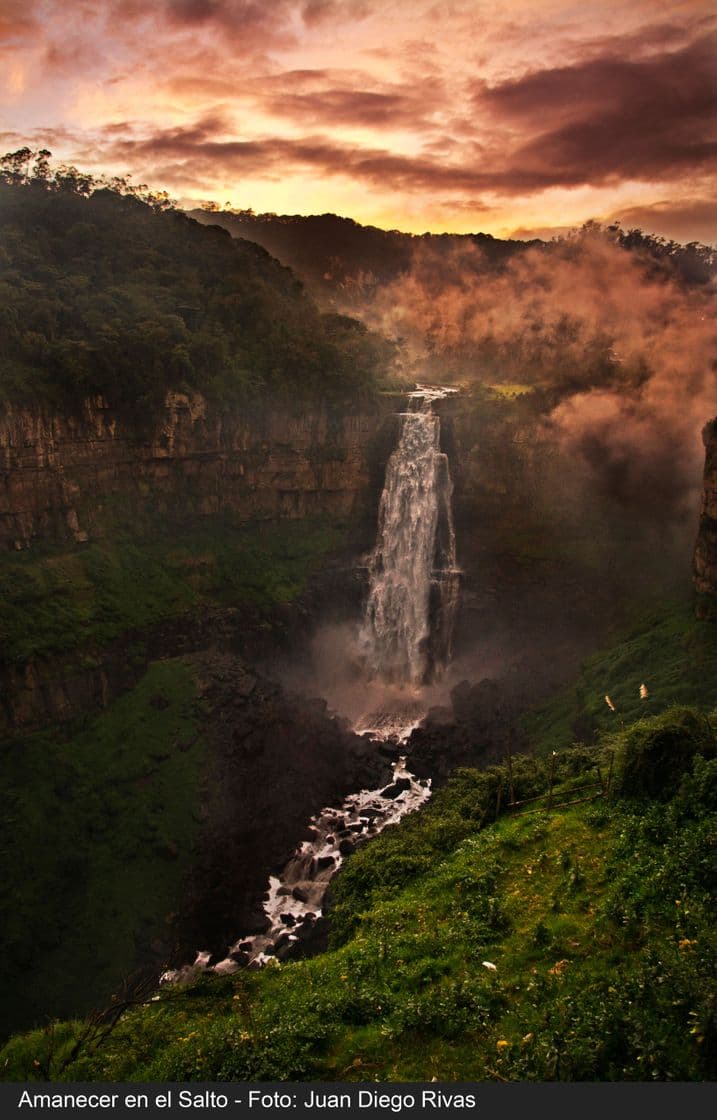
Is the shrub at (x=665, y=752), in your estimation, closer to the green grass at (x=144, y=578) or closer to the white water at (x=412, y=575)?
the white water at (x=412, y=575)

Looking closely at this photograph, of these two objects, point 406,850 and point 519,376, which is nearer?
point 406,850

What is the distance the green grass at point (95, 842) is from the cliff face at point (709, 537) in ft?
68.6

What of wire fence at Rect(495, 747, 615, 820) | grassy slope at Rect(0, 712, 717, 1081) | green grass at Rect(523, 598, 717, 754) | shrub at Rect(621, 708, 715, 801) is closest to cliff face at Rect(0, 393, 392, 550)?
green grass at Rect(523, 598, 717, 754)

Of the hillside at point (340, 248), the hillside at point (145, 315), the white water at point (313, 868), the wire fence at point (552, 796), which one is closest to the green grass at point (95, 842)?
the white water at point (313, 868)

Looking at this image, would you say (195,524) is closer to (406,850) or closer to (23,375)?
(23,375)

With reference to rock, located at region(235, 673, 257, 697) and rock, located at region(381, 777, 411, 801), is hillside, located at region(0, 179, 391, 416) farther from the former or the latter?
rock, located at region(381, 777, 411, 801)

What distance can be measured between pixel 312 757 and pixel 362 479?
653 inches

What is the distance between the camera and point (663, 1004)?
30.9 ft

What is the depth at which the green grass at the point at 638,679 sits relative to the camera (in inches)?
1063

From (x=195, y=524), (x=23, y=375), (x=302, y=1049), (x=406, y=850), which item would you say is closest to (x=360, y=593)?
(x=195, y=524)

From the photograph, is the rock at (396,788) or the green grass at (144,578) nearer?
the rock at (396,788)

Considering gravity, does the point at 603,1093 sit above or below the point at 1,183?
below

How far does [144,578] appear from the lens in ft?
115

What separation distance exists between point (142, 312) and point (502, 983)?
3403 cm
